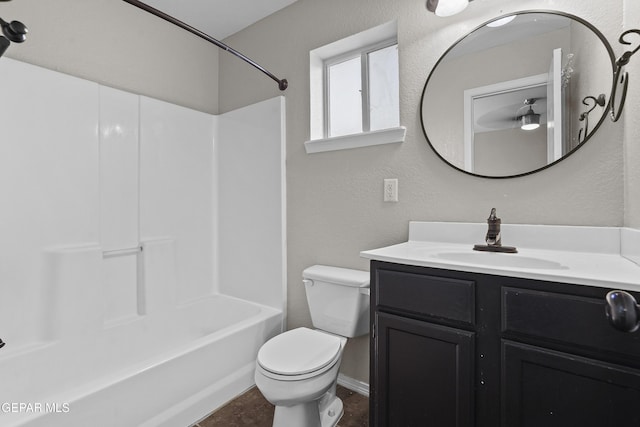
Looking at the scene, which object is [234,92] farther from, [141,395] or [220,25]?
[141,395]

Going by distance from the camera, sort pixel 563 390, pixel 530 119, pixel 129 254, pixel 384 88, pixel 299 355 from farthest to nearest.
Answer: pixel 129 254
pixel 384 88
pixel 299 355
pixel 530 119
pixel 563 390

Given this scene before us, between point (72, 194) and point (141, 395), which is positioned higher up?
point (72, 194)

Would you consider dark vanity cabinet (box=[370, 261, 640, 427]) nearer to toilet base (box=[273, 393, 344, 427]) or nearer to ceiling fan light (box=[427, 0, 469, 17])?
toilet base (box=[273, 393, 344, 427])

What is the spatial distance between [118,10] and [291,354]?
241cm

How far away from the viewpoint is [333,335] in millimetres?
1775

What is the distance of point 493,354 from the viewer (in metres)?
1.01

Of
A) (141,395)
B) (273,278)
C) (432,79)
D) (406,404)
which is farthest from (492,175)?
(141,395)

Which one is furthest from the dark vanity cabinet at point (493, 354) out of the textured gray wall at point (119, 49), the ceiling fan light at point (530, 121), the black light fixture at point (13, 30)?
the textured gray wall at point (119, 49)

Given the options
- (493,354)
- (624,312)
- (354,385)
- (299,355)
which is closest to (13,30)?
(299,355)

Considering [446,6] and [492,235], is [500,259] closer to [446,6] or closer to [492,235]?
[492,235]

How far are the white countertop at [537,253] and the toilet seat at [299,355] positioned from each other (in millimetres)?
578

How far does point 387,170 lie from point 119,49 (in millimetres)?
1935

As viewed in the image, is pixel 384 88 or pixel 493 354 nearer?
pixel 493 354

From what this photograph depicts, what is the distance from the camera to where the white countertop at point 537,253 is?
92 cm
